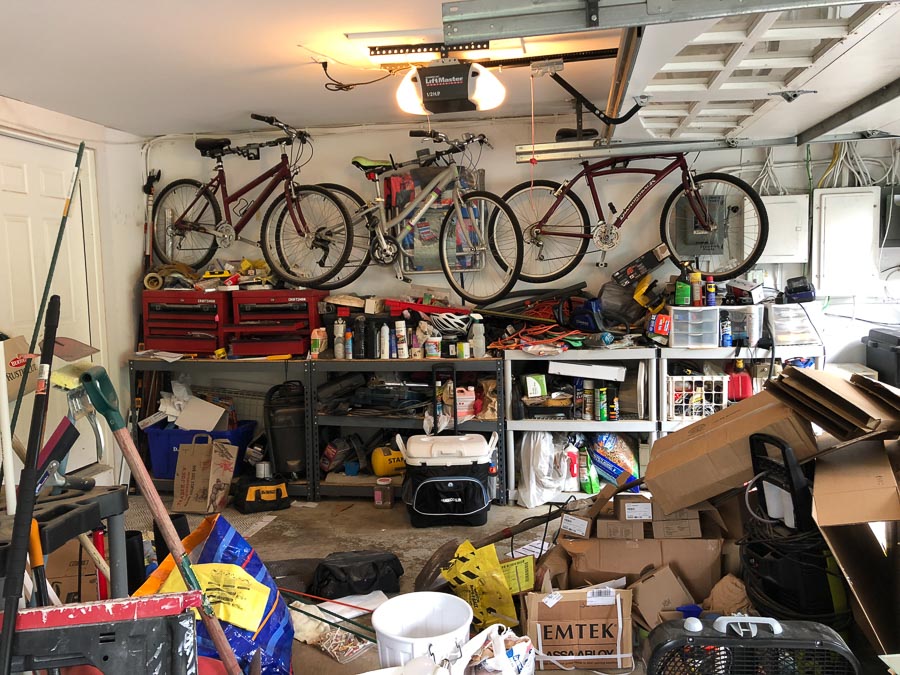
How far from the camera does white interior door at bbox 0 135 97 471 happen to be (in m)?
4.14

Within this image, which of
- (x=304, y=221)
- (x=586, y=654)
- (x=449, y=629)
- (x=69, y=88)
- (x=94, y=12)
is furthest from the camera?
(x=304, y=221)

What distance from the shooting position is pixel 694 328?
171 inches

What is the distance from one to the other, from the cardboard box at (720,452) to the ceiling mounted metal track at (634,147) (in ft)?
7.07

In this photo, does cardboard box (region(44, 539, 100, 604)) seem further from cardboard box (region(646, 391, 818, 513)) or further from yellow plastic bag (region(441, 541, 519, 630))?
cardboard box (region(646, 391, 818, 513))

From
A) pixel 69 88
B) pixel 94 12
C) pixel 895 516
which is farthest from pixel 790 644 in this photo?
pixel 69 88

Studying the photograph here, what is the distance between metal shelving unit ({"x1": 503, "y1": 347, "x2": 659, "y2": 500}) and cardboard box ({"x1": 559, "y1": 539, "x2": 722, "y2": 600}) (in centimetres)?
153

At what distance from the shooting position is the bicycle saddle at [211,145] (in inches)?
194

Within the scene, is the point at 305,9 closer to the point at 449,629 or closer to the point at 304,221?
the point at 304,221

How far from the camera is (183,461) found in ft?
15.1

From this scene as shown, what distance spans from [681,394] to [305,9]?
3.17 m

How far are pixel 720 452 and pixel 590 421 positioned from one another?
1968 mm

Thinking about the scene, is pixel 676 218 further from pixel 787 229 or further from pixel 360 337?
pixel 360 337

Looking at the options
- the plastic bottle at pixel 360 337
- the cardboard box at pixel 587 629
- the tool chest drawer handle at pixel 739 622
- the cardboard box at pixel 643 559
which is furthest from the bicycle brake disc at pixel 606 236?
the tool chest drawer handle at pixel 739 622

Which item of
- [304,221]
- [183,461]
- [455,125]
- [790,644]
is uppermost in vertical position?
[455,125]
